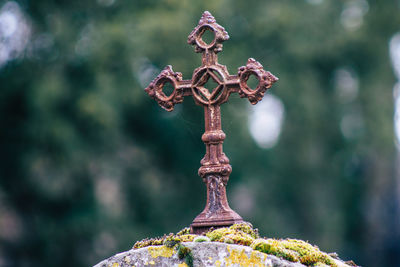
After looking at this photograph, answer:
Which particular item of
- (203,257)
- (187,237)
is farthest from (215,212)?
(203,257)

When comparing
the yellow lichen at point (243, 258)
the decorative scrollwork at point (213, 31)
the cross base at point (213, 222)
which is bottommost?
the yellow lichen at point (243, 258)

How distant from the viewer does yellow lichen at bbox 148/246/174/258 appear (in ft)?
13.1

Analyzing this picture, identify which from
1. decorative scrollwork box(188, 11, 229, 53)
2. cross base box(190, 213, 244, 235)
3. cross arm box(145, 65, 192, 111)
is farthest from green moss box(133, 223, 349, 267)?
decorative scrollwork box(188, 11, 229, 53)

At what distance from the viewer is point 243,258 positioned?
12.5 feet

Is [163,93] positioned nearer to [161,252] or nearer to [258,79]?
[258,79]

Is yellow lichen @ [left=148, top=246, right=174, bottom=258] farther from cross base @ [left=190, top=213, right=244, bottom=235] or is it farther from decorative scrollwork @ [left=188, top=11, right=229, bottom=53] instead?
decorative scrollwork @ [left=188, top=11, right=229, bottom=53]

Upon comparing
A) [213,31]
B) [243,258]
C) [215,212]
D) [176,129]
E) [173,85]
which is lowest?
[243,258]

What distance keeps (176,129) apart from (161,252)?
14.4 metres

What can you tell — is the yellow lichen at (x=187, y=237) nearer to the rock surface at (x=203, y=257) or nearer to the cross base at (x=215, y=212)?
the rock surface at (x=203, y=257)

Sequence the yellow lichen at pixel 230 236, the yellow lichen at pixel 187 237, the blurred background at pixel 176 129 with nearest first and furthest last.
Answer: the yellow lichen at pixel 230 236
the yellow lichen at pixel 187 237
the blurred background at pixel 176 129

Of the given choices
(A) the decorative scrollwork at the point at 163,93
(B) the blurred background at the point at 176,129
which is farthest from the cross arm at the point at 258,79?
(B) the blurred background at the point at 176,129

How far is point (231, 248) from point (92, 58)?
13927 mm

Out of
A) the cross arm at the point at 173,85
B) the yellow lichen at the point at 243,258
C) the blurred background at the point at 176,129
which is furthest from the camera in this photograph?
the blurred background at the point at 176,129

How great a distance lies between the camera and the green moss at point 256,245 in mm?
3840
